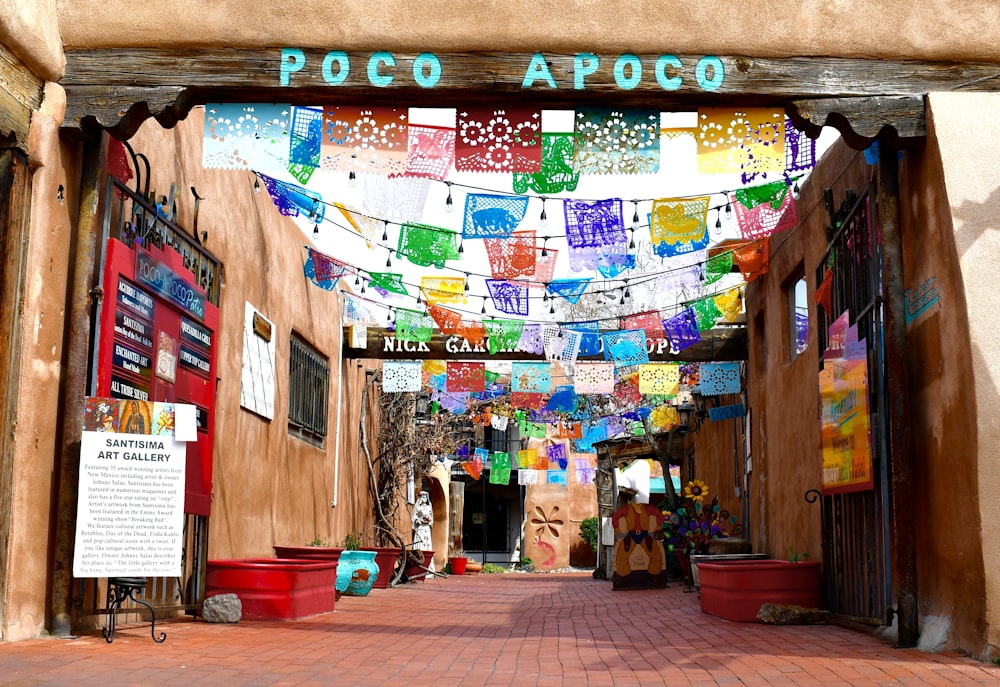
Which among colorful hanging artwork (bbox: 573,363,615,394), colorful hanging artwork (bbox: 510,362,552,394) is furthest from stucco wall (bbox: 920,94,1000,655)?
colorful hanging artwork (bbox: 510,362,552,394)

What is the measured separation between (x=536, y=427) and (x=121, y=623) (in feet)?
61.1

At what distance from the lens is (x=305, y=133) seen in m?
7.70

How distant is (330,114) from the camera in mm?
7703

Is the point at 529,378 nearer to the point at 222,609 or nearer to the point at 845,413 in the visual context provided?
the point at 222,609

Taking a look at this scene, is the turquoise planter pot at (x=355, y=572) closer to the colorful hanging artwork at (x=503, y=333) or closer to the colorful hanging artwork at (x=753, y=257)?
the colorful hanging artwork at (x=503, y=333)

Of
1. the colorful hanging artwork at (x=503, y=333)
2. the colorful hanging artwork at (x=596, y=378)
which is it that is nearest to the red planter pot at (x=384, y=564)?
the colorful hanging artwork at (x=503, y=333)

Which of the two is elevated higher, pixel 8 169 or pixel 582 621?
pixel 8 169

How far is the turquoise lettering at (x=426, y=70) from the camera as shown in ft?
24.1

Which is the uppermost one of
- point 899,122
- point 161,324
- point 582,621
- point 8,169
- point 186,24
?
point 186,24

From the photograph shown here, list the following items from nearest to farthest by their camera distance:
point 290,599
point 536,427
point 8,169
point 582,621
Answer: point 8,169 < point 290,599 < point 582,621 < point 536,427

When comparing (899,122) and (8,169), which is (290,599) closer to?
(8,169)

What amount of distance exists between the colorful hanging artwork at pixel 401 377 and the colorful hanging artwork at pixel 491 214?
25.0 feet


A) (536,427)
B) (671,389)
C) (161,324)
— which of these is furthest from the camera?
(536,427)

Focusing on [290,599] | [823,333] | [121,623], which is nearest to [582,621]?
[290,599]
